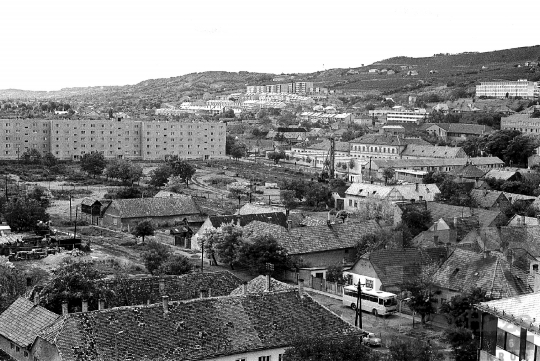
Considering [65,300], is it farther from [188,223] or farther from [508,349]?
[188,223]

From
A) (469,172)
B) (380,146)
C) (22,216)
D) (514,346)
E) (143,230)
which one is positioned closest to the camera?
(514,346)

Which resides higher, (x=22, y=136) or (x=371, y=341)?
(x=22, y=136)

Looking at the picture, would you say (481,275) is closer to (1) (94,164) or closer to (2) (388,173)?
(2) (388,173)

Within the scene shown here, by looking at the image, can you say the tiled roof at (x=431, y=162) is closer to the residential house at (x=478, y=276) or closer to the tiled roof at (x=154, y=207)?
the tiled roof at (x=154, y=207)

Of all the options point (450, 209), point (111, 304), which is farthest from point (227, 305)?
point (450, 209)

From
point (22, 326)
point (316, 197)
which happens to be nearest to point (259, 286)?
point (22, 326)

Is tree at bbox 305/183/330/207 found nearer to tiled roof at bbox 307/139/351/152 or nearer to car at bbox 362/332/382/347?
car at bbox 362/332/382/347

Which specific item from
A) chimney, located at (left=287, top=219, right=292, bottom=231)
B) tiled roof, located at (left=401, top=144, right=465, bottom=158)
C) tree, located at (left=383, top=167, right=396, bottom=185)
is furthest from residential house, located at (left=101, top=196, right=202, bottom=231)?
tiled roof, located at (left=401, top=144, right=465, bottom=158)
